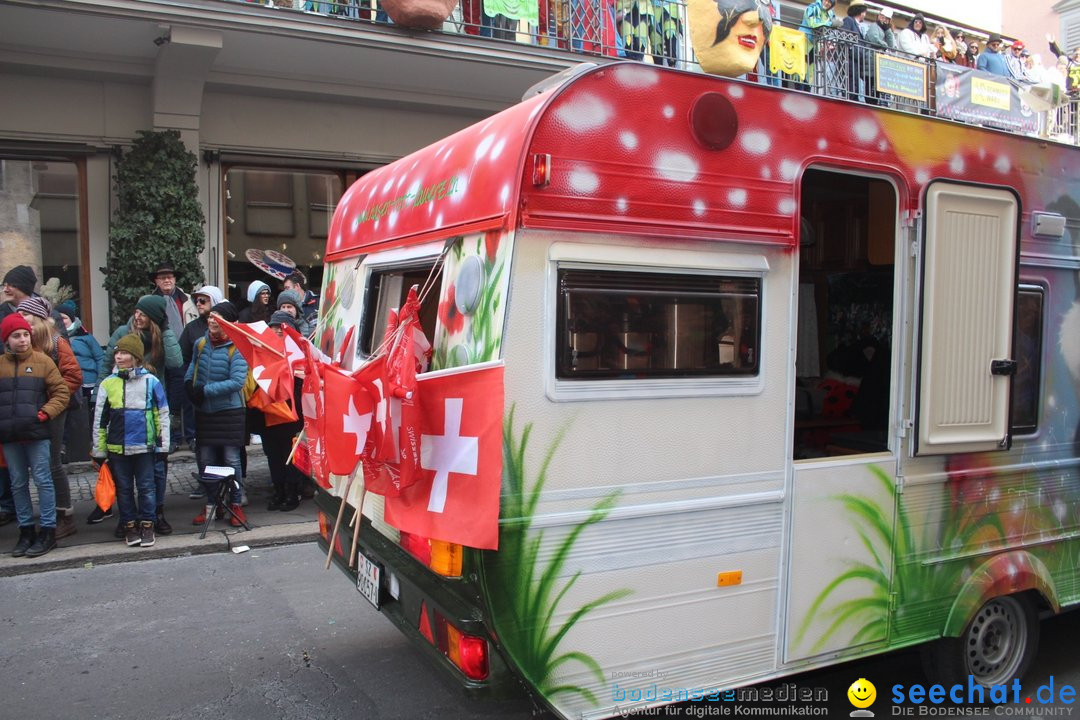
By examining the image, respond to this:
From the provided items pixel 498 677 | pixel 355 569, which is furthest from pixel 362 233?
pixel 498 677

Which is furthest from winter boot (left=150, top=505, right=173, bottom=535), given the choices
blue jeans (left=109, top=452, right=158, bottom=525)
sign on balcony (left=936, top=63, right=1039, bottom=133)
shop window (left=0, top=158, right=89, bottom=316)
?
sign on balcony (left=936, top=63, right=1039, bottom=133)

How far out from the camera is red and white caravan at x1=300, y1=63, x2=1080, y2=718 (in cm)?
290

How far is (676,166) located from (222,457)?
18.4 feet

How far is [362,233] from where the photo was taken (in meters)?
4.50

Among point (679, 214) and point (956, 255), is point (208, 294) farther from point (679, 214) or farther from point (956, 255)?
point (956, 255)

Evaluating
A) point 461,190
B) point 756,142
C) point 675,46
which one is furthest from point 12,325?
point 675,46

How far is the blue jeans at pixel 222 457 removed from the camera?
7203 millimetres

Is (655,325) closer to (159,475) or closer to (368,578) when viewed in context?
(368,578)

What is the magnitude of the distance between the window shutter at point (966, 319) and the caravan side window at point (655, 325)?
990mm

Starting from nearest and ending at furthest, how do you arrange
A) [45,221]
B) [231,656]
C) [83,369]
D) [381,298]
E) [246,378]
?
[381,298] < [231,656] < [246,378] < [83,369] < [45,221]

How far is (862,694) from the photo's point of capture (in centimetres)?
404

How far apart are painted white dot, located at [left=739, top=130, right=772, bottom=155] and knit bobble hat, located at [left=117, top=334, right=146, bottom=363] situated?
5.31 meters

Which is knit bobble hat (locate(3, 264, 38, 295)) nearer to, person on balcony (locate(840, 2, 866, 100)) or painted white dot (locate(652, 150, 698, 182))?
painted white dot (locate(652, 150, 698, 182))

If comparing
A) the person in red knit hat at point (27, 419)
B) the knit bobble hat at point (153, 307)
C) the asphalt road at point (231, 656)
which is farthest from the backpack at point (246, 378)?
the asphalt road at point (231, 656)
